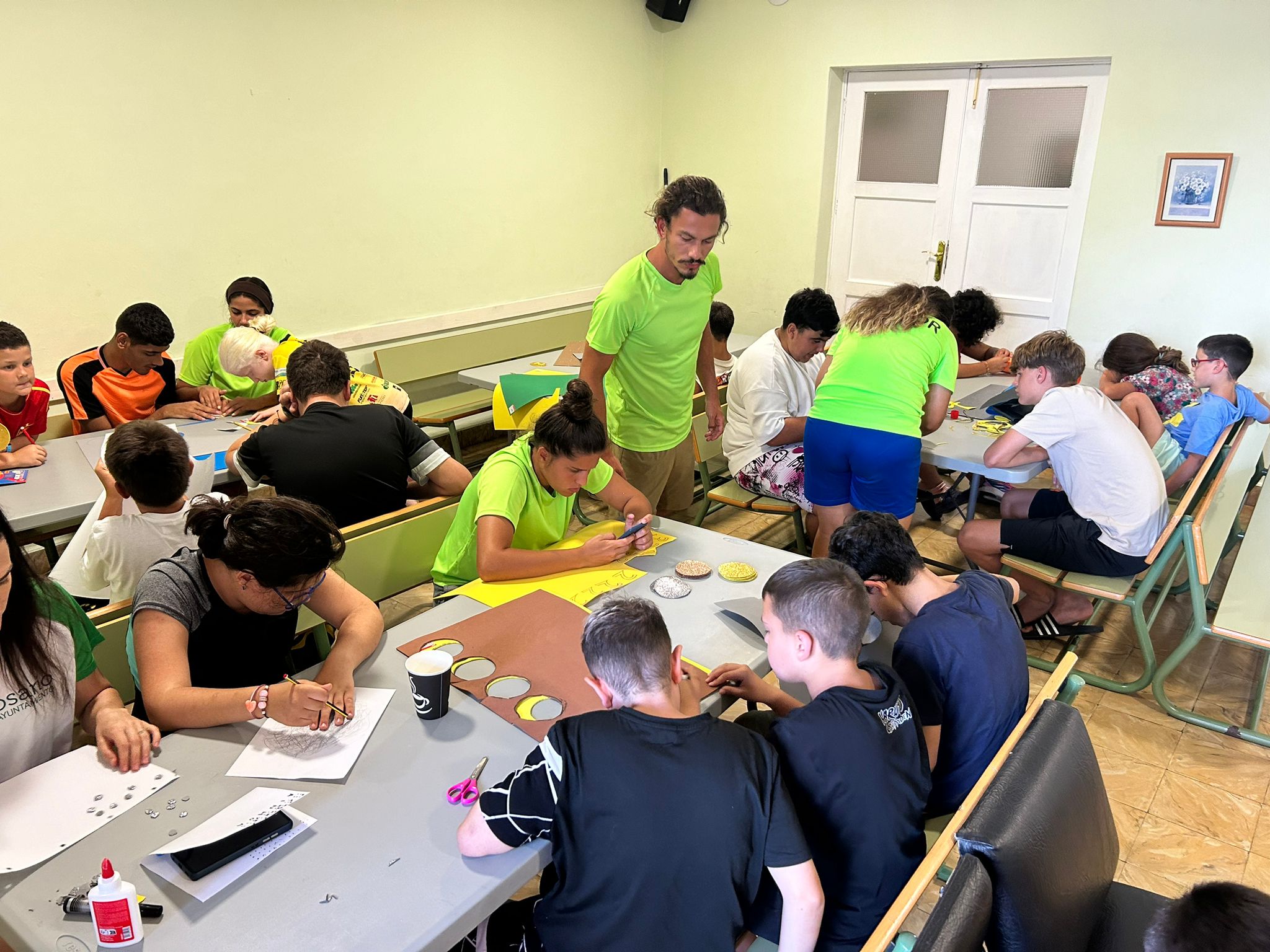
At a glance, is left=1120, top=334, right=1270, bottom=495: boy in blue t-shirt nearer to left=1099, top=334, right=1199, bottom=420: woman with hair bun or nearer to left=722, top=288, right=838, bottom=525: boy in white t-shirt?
left=1099, top=334, right=1199, bottom=420: woman with hair bun

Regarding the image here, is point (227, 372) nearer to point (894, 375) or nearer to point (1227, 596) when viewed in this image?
point (894, 375)

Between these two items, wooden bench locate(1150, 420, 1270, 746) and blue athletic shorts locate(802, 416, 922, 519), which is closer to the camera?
wooden bench locate(1150, 420, 1270, 746)

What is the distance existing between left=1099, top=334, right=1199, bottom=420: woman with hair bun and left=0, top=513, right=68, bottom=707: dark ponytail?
4.17m

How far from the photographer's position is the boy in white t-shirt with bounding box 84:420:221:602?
2.28 metres


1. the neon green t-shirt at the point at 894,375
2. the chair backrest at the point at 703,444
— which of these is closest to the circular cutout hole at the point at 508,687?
the neon green t-shirt at the point at 894,375

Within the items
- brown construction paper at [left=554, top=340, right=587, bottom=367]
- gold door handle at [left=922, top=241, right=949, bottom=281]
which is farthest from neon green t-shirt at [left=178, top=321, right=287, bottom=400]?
gold door handle at [left=922, top=241, right=949, bottom=281]

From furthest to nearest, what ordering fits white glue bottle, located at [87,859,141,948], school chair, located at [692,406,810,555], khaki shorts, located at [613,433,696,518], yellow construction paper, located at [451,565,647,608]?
1. school chair, located at [692,406,810,555]
2. khaki shorts, located at [613,433,696,518]
3. yellow construction paper, located at [451,565,647,608]
4. white glue bottle, located at [87,859,141,948]

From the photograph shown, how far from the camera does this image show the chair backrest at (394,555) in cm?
233

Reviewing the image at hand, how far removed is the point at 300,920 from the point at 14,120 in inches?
160

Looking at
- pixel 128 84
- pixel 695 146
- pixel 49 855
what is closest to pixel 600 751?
pixel 49 855

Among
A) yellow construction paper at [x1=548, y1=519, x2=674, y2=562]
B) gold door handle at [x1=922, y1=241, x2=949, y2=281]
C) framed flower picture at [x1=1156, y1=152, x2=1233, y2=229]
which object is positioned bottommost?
yellow construction paper at [x1=548, y1=519, x2=674, y2=562]

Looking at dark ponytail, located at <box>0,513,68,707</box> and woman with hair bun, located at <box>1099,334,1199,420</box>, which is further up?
woman with hair bun, located at <box>1099,334,1199,420</box>

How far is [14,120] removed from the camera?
148 inches

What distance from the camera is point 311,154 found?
4793 mm
